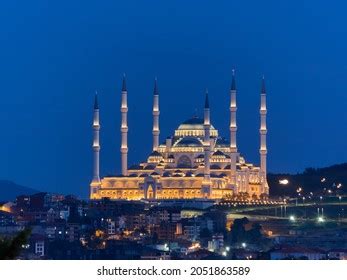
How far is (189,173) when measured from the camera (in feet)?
257

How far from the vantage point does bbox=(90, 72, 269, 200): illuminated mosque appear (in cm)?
7662

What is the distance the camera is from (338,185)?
85.1 m

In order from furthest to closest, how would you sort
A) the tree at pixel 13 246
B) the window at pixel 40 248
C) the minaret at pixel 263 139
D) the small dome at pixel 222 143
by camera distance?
the small dome at pixel 222 143, the minaret at pixel 263 139, the window at pixel 40 248, the tree at pixel 13 246

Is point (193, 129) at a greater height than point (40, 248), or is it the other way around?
point (193, 129)

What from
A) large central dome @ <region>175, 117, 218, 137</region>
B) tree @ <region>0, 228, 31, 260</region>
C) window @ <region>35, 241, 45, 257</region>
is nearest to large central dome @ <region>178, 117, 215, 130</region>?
large central dome @ <region>175, 117, 218, 137</region>

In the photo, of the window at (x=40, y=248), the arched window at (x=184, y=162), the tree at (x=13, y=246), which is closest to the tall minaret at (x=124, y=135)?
the arched window at (x=184, y=162)

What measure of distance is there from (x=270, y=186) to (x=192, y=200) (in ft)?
26.3

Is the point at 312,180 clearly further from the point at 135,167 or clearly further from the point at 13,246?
the point at 13,246

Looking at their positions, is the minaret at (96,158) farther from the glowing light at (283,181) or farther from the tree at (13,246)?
the tree at (13,246)

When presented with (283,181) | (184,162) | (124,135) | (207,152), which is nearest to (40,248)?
(124,135)

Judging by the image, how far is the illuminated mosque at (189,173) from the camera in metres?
76.6

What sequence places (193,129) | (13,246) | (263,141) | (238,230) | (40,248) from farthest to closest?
(193,129), (263,141), (238,230), (40,248), (13,246)

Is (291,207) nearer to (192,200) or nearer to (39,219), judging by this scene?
(192,200)
